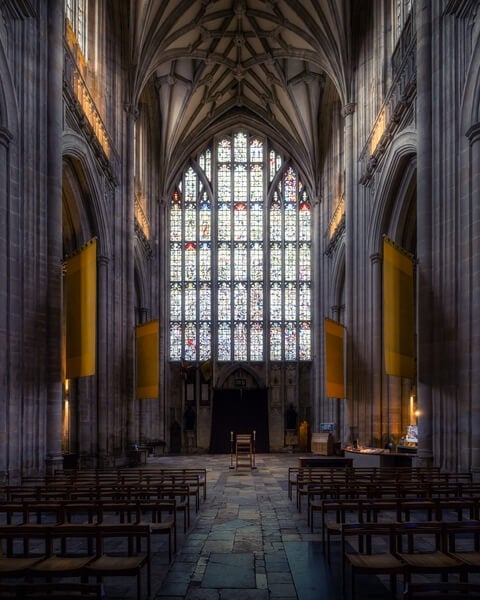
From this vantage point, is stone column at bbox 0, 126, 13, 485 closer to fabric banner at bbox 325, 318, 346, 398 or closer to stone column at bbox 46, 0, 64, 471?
stone column at bbox 46, 0, 64, 471

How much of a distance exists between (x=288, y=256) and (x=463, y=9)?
2414 cm

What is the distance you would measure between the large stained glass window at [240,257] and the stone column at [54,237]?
72.4 ft

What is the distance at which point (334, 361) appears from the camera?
26359 millimetres

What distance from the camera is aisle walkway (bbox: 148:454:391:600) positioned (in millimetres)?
7438

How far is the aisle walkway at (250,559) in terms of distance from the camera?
7.44m

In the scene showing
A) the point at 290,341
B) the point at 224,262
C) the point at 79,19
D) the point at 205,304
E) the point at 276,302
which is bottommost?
the point at 290,341

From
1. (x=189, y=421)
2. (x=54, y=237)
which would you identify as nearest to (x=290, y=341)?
(x=189, y=421)

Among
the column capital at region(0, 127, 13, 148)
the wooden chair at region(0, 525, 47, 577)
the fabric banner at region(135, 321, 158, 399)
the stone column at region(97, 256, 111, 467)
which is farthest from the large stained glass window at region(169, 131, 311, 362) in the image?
the wooden chair at region(0, 525, 47, 577)

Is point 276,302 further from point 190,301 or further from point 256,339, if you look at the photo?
point 190,301

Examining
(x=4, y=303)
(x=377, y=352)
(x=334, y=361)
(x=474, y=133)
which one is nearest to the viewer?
(x=4, y=303)

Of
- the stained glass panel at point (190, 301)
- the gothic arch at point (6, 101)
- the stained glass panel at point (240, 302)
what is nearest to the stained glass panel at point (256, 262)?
the stained glass panel at point (240, 302)

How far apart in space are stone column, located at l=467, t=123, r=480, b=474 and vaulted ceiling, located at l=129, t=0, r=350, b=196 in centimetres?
1449

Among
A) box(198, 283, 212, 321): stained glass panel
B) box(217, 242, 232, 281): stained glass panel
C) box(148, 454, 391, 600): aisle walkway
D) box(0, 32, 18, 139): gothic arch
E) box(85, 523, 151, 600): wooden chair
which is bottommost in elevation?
box(148, 454, 391, 600): aisle walkway

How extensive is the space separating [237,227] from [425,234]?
23.2m
